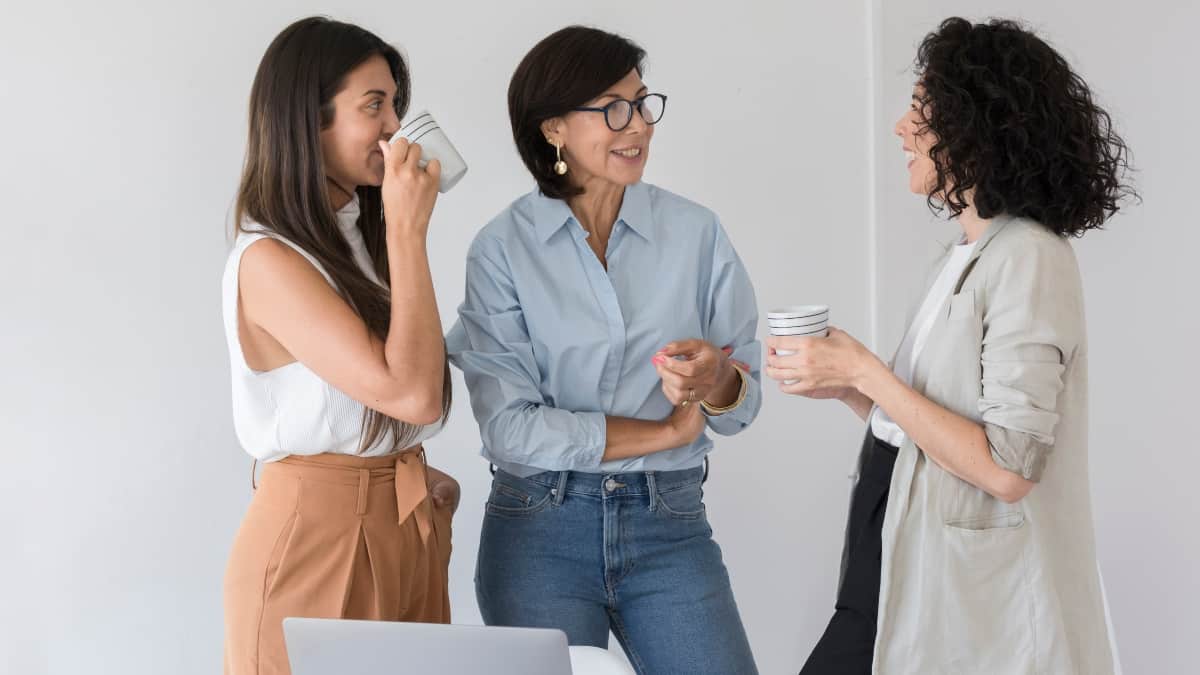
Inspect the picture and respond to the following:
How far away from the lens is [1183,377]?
2748mm

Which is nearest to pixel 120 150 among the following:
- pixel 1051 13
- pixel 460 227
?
pixel 460 227

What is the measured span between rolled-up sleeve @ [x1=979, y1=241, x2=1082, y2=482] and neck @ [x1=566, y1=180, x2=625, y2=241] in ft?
2.64

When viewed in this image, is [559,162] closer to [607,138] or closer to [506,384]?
[607,138]

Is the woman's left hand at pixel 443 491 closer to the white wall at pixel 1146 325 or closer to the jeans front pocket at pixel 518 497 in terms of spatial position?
the jeans front pocket at pixel 518 497

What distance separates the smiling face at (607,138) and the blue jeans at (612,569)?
1.77 ft

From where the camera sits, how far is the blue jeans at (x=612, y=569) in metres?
1.93

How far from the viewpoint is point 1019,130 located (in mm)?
1494

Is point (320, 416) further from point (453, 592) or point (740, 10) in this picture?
point (740, 10)

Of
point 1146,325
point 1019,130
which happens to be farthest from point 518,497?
point 1146,325

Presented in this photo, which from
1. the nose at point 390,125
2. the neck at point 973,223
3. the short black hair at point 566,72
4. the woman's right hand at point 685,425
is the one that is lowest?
the woman's right hand at point 685,425

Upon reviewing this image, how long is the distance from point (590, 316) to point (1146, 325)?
156cm

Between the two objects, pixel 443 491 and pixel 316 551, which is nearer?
pixel 316 551

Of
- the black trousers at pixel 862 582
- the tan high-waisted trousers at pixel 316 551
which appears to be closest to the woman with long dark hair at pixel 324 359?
the tan high-waisted trousers at pixel 316 551

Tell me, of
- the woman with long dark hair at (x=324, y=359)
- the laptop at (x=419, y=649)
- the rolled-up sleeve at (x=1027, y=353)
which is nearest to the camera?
the laptop at (x=419, y=649)
